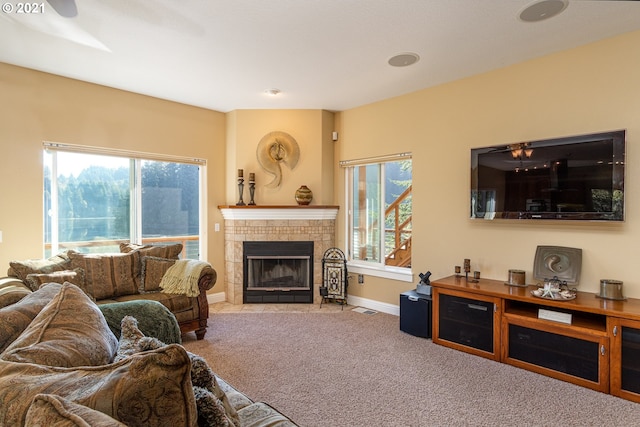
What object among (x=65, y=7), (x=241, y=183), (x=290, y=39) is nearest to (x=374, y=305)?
(x=241, y=183)

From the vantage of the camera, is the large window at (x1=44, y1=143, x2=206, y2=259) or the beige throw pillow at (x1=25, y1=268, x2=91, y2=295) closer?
the beige throw pillow at (x1=25, y1=268, x2=91, y2=295)

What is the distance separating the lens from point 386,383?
8.19 feet

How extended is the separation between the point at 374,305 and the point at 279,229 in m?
1.64

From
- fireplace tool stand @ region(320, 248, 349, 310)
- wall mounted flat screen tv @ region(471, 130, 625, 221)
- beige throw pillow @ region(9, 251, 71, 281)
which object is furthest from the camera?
fireplace tool stand @ region(320, 248, 349, 310)

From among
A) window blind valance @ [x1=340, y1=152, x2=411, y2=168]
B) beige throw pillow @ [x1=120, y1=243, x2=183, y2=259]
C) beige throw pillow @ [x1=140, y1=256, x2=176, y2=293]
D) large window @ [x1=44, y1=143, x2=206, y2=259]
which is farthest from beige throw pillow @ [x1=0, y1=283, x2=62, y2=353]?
window blind valance @ [x1=340, y1=152, x2=411, y2=168]

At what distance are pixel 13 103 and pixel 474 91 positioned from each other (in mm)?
4627

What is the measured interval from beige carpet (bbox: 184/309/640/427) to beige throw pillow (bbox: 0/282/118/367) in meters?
1.43

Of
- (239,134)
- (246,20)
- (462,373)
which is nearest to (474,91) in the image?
(246,20)

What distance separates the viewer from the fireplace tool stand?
4457 millimetres

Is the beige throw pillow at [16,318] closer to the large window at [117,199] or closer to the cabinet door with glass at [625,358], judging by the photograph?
the large window at [117,199]

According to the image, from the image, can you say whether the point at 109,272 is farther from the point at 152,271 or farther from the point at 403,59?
the point at 403,59

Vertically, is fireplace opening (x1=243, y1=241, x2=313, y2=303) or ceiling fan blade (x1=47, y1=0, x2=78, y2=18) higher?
ceiling fan blade (x1=47, y1=0, x2=78, y2=18)

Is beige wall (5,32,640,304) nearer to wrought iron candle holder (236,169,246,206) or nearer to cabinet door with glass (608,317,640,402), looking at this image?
wrought iron candle holder (236,169,246,206)

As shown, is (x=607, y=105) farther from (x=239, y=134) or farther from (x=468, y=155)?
(x=239, y=134)
